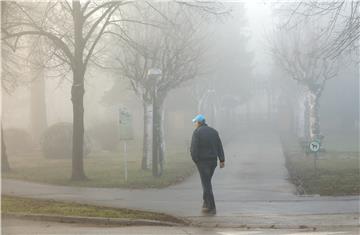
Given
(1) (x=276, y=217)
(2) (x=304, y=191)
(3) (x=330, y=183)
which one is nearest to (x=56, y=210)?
(1) (x=276, y=217)

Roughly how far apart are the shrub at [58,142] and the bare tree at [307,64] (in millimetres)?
12642

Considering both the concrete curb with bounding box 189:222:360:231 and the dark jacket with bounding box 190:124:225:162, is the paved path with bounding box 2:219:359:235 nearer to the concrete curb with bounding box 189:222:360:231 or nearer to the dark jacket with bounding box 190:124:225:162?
the concrete curb with bounding box 189:222:360:231

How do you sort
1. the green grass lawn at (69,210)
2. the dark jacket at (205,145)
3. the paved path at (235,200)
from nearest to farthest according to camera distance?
the paved path at (235,200) < the green grass lawn at (69,210) < the dark jacket at (205,145)

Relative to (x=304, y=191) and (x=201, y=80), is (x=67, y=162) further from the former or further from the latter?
(x=201, y=80)

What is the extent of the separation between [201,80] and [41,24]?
30.1 metres

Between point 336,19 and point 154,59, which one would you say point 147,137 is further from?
point 336,19

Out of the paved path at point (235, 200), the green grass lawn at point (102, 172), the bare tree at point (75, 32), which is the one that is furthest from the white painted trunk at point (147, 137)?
the bare tree at point (75, 32)

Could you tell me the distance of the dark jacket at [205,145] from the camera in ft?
40.0

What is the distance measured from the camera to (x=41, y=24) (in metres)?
18.6

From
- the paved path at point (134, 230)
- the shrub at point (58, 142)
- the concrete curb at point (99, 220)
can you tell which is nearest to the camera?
the paved path at point (134, 230)

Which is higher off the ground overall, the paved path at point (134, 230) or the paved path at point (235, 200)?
the paved path at point (235, 200)

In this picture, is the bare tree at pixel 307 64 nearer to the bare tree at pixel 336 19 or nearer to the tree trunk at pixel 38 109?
the bare tree at pixel 336 19

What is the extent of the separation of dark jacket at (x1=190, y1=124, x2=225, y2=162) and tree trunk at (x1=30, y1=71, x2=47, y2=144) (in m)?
31.5

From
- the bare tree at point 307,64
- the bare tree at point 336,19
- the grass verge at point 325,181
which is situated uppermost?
the bare tree at point 307,64
